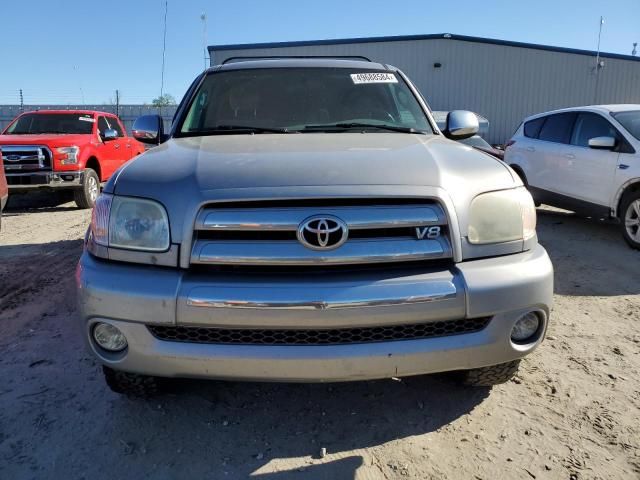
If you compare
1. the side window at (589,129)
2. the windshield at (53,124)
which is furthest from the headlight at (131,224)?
the windshield at (53,124)

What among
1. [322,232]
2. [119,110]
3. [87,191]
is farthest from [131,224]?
[119,110]

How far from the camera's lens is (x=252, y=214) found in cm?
206

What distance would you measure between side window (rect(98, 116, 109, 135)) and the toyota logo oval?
364 inches

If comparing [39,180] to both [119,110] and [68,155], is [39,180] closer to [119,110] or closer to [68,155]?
[68,155]

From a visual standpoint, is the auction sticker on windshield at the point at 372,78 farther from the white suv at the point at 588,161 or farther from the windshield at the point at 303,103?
the white suv at the point at 588,161

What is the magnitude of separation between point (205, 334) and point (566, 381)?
6.75ft

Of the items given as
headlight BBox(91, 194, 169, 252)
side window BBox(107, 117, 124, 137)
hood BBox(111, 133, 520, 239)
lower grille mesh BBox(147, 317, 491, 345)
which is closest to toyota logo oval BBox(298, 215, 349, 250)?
hood BBox(111, 133, 520, 239)

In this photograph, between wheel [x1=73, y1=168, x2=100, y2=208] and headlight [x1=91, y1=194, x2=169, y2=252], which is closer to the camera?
headlight [x1=91, y1=194, x2=169, y2=252]

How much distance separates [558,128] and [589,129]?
0.63 metres

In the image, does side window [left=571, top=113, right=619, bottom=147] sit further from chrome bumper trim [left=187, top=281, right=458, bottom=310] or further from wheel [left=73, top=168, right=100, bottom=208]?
wheel [left=73, top=168, right=100, bottom=208]

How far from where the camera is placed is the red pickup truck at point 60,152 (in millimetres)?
8492

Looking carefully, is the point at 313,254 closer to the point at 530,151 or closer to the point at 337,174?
the point at 337,174

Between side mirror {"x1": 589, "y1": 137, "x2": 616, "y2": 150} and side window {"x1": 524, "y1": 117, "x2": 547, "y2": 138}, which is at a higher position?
side window {"x1": 524, "y1": 117, "x2": 547, "y2": 138}

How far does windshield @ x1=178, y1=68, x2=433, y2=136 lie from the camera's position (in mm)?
3332
